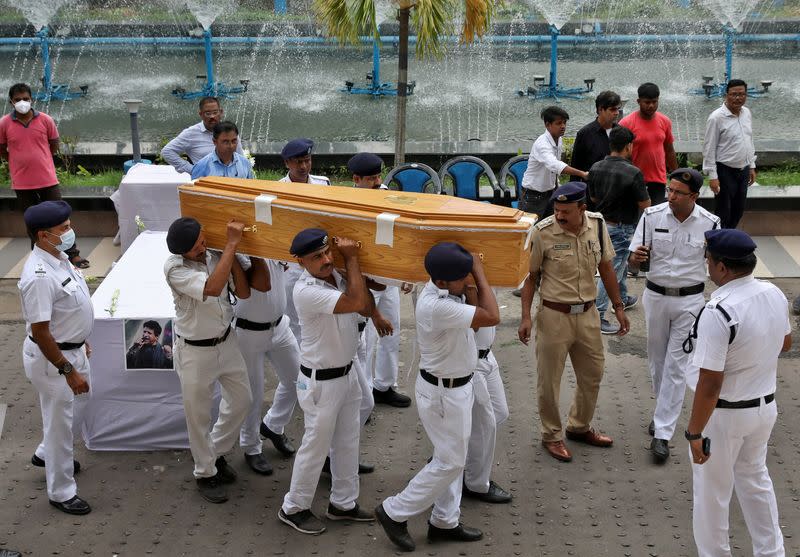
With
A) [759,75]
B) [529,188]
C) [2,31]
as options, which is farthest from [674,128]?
[2,31]

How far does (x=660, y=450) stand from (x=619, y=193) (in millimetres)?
2226

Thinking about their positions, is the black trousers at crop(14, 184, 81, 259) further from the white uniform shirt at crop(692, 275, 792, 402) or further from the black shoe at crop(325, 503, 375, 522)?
the white uniform shirt at crop(692, 275, 792, 402)

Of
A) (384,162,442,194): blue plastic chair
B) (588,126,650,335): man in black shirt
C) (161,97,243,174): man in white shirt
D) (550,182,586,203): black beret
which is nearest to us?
(550,182,586,203): black beret

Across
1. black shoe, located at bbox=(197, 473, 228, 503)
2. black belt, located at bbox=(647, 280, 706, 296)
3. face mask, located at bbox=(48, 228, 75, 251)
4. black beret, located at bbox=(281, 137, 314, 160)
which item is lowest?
black shoe, located at bbox=(197, 473, 228, 503)

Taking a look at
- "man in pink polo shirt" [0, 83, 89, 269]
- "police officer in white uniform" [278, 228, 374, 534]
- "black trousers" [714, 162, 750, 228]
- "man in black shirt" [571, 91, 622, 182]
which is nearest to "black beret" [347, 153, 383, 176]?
"police officer in white uniform" [278, 228, 374, 534]

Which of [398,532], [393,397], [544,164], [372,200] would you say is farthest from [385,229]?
[544,164]

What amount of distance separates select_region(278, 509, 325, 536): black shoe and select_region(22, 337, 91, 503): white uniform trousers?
1186 mm

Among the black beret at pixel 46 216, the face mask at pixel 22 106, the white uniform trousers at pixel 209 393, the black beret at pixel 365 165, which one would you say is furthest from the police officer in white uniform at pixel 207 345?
the face mask at pixel 22 106

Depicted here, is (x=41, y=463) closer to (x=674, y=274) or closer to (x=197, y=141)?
(x=197, y=141)

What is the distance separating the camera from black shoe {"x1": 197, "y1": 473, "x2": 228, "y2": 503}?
17.8ft

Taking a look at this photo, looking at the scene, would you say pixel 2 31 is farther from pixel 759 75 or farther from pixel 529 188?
pixel 529 188

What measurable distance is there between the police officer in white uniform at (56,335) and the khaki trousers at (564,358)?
2541mm

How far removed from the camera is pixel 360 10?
28.5 feet

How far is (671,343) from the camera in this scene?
19.3 ft
